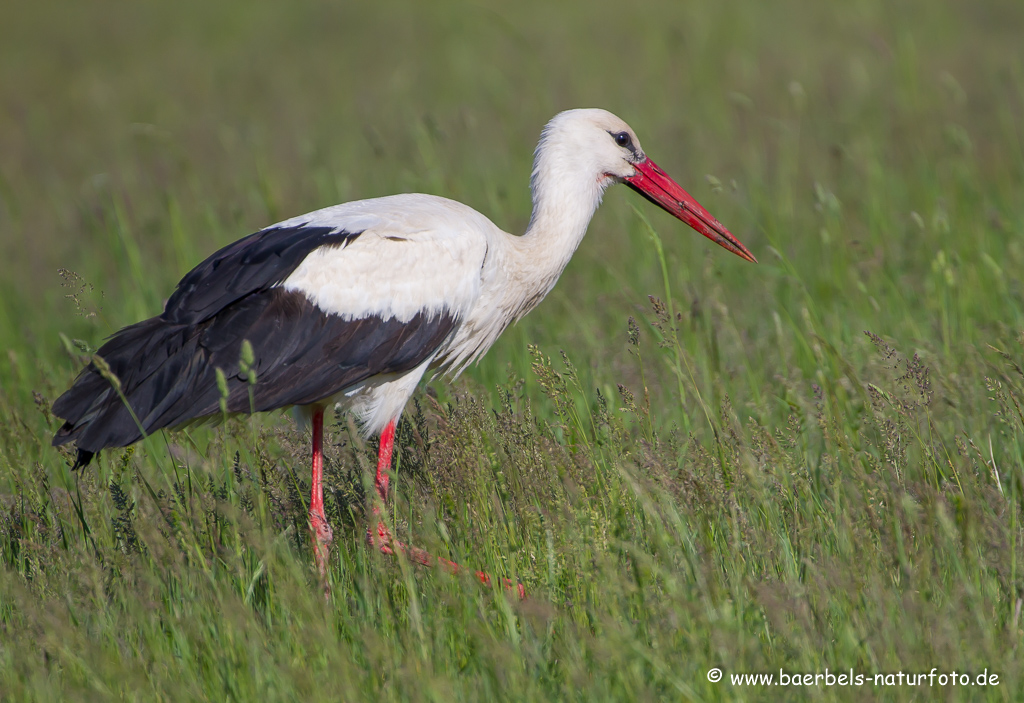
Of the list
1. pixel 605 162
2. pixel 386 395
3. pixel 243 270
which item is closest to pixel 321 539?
pixel 386 395

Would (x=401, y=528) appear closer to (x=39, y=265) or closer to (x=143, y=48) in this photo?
(x=39, y=265)

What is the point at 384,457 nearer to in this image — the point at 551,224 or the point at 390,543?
the point at 390,543

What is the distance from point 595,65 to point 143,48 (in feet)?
23.2

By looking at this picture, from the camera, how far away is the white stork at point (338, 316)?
3.28 metres

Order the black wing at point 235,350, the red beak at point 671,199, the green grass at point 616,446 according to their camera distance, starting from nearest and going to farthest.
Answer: the green grass at point 616,446 < the black wing at point 235,350 < the red beak at point 671,199

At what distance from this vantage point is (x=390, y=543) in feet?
9.78

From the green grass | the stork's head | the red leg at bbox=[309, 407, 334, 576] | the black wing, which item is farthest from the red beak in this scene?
the red leg at bbox=[309, 407, 334, 576]

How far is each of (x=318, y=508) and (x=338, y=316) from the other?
0.69 metres

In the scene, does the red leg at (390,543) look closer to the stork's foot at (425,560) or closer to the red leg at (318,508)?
the stork's foot at (425,560)

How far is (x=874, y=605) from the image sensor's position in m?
2.42

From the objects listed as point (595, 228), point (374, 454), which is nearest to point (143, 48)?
point (595, 228)

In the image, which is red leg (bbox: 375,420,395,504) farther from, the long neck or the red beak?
the red beak

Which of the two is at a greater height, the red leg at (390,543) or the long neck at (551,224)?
the long neck at (551,224)

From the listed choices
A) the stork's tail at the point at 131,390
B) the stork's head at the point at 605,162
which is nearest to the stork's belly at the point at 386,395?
the stork's tail at the point at 131,390
